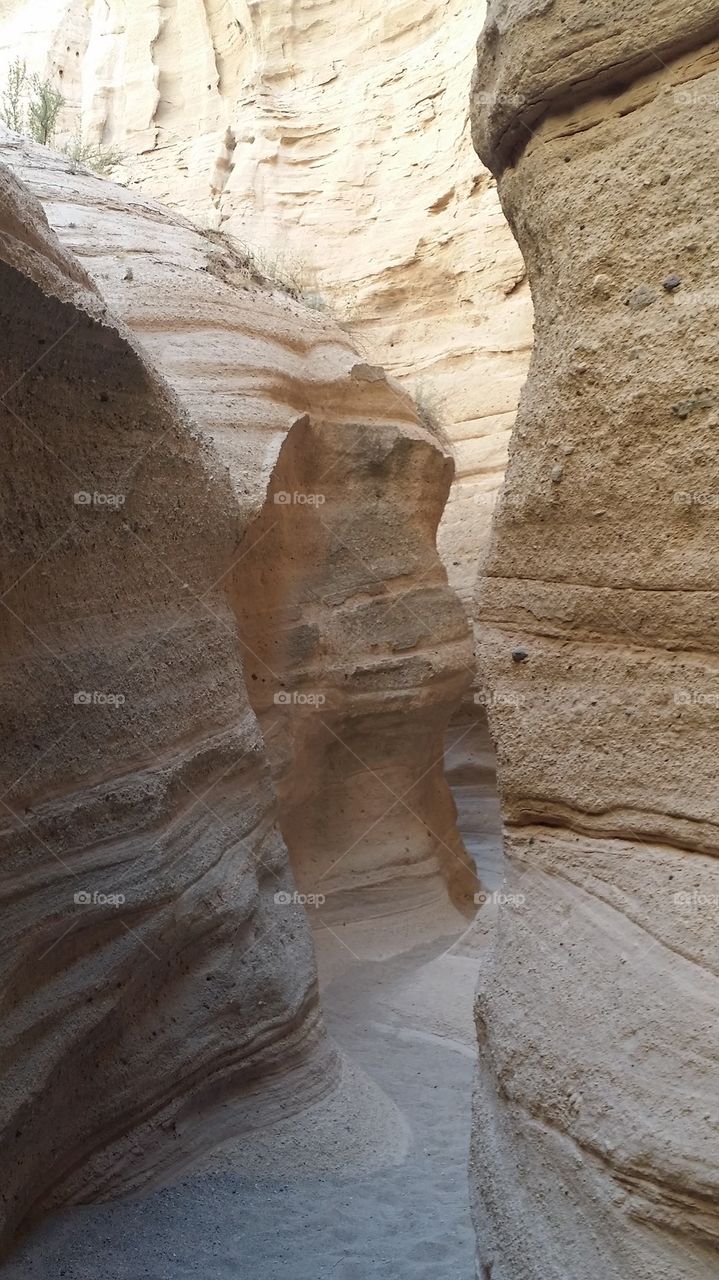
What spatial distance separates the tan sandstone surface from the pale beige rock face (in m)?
4.65

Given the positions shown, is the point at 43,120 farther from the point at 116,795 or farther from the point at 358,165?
the point at 116,795

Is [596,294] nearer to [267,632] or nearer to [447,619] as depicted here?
[267,632]

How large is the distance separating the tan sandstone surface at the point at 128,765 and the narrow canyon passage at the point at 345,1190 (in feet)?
0.46

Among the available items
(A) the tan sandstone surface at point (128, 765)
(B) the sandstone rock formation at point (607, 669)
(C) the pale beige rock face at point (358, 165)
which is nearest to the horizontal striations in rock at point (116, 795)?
(A) the tan sandstone surface at point (128, 765)

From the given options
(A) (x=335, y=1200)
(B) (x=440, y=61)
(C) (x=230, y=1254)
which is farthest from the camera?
(B) (x=440, y=61)

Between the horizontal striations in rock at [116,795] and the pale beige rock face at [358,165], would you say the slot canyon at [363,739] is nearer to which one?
the horizontal striations in rock at [116,795]

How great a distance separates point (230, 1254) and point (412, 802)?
11.9ft

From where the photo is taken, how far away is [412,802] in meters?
6.78

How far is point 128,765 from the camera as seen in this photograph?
12.2 feet

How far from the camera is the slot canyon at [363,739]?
6.92 feet

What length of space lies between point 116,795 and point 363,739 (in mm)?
2999

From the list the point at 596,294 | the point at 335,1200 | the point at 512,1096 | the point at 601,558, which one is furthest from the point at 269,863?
the point at 596,294

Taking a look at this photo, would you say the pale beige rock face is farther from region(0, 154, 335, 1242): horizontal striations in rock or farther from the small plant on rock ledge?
region(0, 154, 335, 1242): horizontal striations in rock

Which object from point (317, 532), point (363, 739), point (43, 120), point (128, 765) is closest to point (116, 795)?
point (128, 765)
